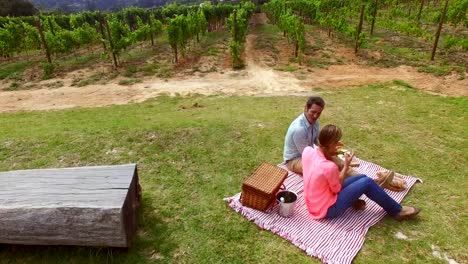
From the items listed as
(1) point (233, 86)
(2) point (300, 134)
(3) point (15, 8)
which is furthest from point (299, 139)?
(3) point (15, 8)

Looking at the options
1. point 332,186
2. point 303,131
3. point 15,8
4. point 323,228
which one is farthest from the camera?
point 15,8

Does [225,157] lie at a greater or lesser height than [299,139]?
lesser

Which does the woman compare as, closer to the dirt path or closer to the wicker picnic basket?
the wicker picnic basket

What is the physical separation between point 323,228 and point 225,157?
2165mm

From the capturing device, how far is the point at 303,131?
14.2ft

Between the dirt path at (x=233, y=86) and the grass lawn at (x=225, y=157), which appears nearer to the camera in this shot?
the grass lawn at (x=225, y=157)

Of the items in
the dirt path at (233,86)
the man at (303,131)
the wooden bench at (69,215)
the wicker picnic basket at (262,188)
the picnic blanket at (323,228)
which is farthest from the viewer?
the dirt path at (233,86)

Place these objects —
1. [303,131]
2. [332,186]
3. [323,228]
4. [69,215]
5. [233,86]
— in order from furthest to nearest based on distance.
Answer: [233,86]
[303,131]
[323,228]
[332,186]
[69,215]

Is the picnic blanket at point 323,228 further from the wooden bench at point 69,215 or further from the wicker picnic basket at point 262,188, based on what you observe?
the wooden bench at point 69,215

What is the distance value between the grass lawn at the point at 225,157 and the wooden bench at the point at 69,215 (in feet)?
→ 0.96

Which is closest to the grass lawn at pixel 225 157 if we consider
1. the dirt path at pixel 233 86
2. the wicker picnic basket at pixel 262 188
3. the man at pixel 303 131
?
the wicker picnic basket at pixel 262 188

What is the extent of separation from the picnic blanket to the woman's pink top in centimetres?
18

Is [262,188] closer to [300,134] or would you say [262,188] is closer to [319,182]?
[319,182]

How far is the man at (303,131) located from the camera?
165 inches
